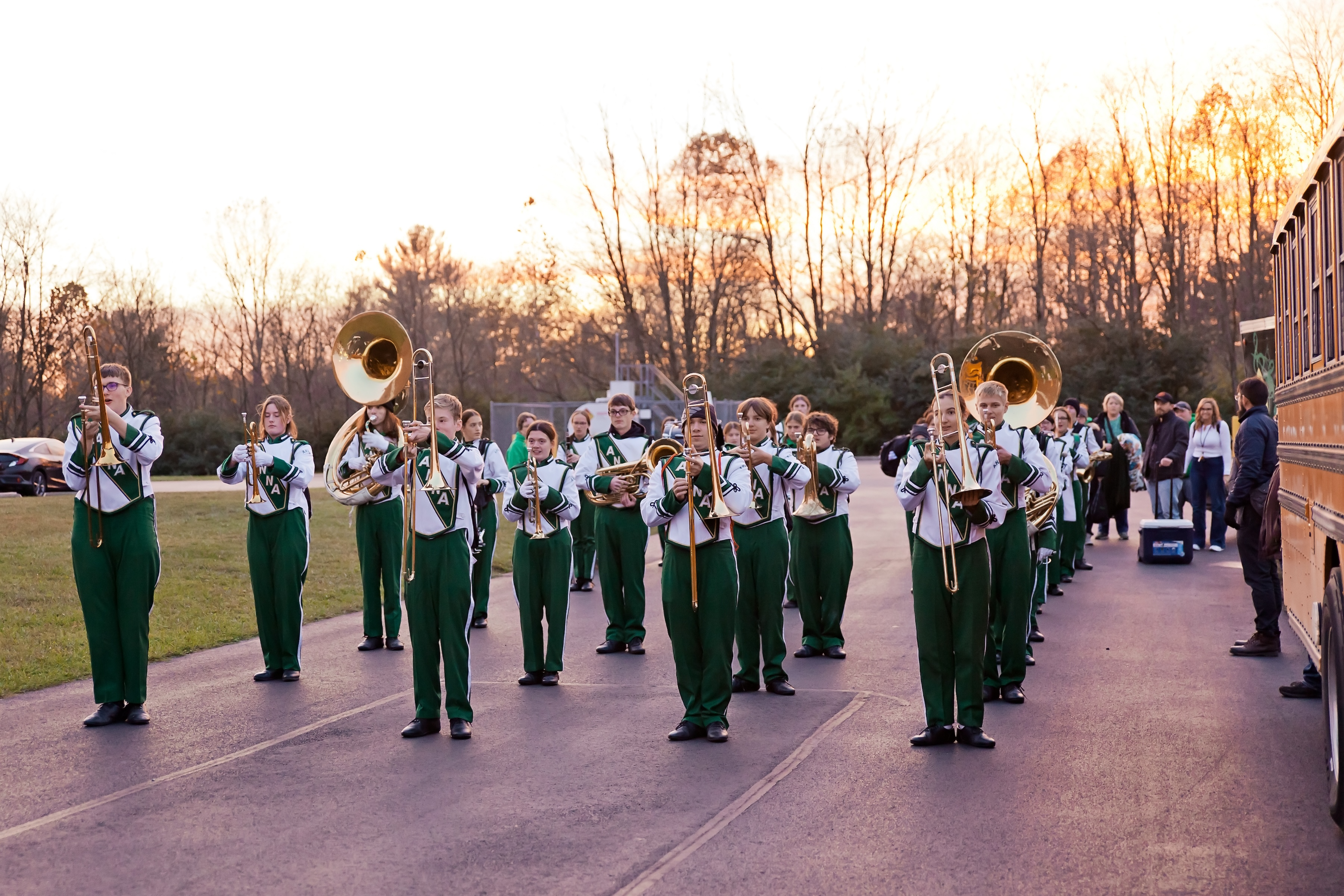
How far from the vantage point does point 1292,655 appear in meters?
9.81

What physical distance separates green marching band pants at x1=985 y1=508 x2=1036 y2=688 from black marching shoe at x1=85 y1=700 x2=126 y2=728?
515 cm

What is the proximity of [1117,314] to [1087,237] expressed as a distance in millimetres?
3878

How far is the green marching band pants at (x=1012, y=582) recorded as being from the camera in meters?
7.97

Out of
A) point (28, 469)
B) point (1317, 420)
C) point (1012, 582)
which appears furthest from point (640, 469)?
point (28, 469)

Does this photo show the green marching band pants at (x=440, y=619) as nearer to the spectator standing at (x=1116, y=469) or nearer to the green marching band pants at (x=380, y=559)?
the green marching band pants at (x=380, y=559)


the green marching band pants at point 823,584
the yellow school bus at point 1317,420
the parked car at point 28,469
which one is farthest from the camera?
the parked car at point 28,469

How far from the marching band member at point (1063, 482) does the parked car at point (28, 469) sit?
68.8 feet

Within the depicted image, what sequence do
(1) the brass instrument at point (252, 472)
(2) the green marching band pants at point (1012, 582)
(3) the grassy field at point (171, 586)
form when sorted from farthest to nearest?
1. (3) the grassy field at point (171, 586)
2. (1) the brass instrument at point (252, 472)
3. (2) the green marching band pants at point (1012, 582)

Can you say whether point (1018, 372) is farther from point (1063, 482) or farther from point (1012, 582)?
point (1063, 482)

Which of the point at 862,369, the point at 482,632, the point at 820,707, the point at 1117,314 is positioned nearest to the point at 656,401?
the point at 862,369

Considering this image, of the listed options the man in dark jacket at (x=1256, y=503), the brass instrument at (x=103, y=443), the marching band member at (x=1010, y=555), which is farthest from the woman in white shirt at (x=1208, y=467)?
the brass instrument at (x=103, y=443)

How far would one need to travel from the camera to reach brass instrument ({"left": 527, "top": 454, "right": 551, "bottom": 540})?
947 centimetres

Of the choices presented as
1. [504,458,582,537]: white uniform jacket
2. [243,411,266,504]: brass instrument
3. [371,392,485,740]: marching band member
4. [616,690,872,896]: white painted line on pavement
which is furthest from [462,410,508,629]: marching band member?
[616,690,872,896]: white painted line on pavement

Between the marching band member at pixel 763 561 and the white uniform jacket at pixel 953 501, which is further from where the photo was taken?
the marching band member at pixel 763 561
